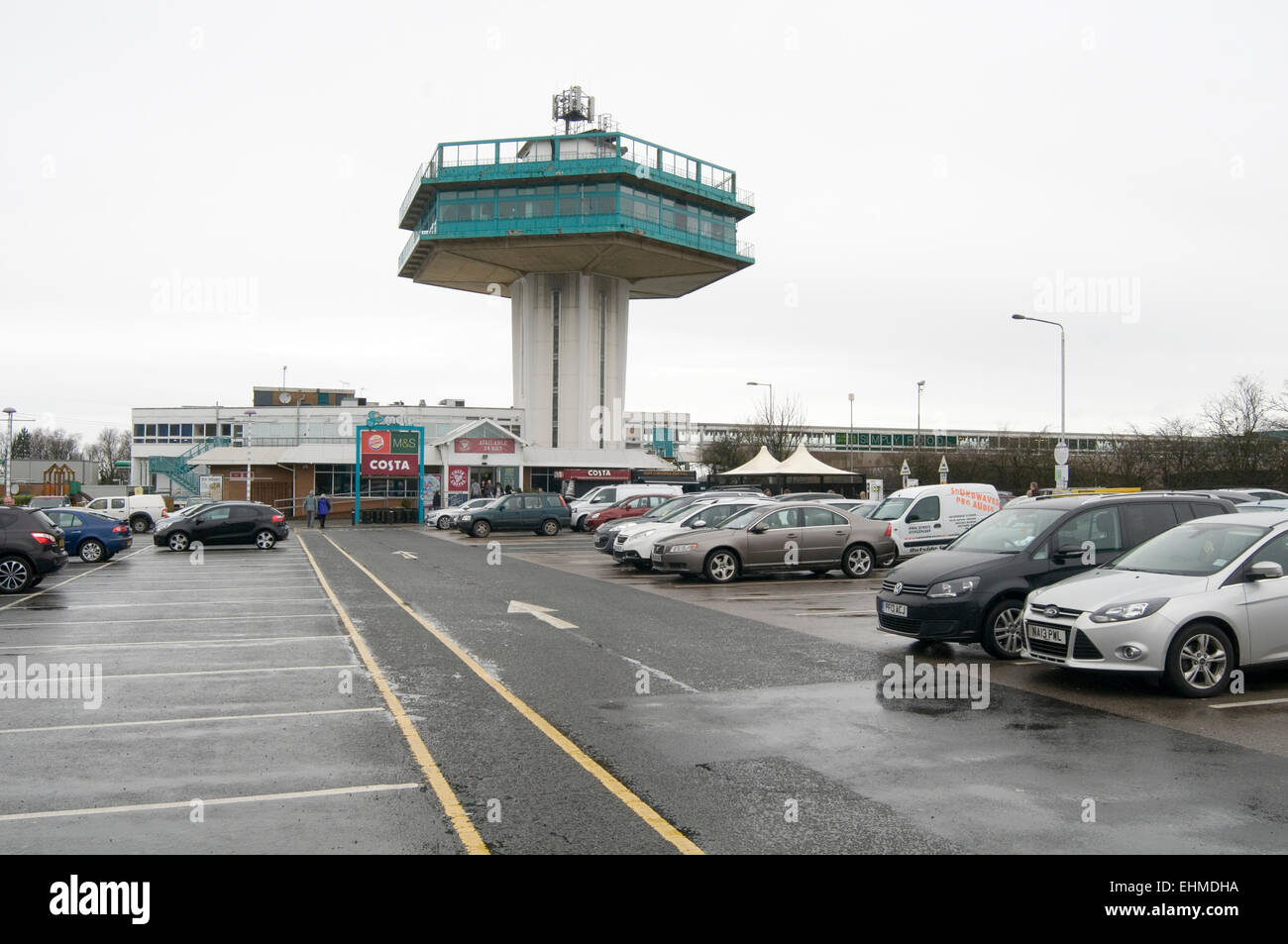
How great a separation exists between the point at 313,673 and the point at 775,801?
570 centimetres

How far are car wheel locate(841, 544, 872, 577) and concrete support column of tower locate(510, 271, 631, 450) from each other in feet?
172

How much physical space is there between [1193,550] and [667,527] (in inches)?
557

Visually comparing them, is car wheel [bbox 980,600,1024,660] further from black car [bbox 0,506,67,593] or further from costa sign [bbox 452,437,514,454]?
costa sign [bbox 452,437,514,454]

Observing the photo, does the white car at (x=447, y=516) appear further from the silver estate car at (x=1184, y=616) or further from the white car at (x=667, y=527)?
the silver estate car at (x=1184, y=616)

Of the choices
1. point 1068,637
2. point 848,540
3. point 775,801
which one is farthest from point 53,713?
point 848,540

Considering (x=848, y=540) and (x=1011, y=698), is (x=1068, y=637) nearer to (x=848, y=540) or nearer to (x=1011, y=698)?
(x=1011, y=698)

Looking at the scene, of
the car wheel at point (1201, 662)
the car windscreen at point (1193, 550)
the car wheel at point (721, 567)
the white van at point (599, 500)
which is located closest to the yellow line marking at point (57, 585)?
the car wheel at point (721, 567)

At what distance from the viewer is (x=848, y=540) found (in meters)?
20.0

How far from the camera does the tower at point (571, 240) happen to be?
66.7 m

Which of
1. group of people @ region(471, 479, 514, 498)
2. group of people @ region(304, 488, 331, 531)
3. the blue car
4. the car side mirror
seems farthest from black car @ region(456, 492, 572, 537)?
the car side mirror

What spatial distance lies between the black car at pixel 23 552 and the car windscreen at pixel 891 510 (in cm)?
1579

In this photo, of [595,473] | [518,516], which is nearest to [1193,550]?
[518,516]

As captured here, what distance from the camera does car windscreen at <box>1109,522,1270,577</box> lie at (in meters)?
8.99

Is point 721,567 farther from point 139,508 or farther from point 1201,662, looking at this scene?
point 139,508
